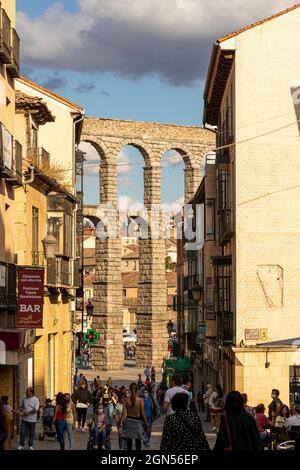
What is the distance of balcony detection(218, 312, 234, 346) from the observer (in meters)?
35.9

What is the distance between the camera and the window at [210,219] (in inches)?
1779

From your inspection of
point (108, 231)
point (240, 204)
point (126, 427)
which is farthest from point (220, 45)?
point (108, 231)

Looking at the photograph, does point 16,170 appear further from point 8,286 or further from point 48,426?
point 48,426

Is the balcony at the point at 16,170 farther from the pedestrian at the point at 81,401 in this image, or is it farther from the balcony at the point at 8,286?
the pedestrian at the point at 81,401

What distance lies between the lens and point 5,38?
91.6 ft

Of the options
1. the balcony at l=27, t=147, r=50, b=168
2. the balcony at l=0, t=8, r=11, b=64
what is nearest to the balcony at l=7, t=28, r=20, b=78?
the balcony at l=0, t=8, r=11, b=64

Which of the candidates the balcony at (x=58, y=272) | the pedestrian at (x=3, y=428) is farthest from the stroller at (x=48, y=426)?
the pedestrian at (x=3, y=428)

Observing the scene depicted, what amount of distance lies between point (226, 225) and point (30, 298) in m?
9.67

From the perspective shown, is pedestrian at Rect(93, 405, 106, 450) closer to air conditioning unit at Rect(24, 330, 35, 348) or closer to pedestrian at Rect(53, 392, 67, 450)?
pedestrian at Rect(53, 392, 67, 450)

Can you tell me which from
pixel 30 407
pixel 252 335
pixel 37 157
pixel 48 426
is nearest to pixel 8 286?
pixel 48 426

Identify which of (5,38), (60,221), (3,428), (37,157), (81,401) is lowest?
(81,401)

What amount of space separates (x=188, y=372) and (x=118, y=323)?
20599mm

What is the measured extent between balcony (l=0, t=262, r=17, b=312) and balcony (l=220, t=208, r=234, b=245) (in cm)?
861

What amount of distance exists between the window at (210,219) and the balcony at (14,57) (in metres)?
16.1
